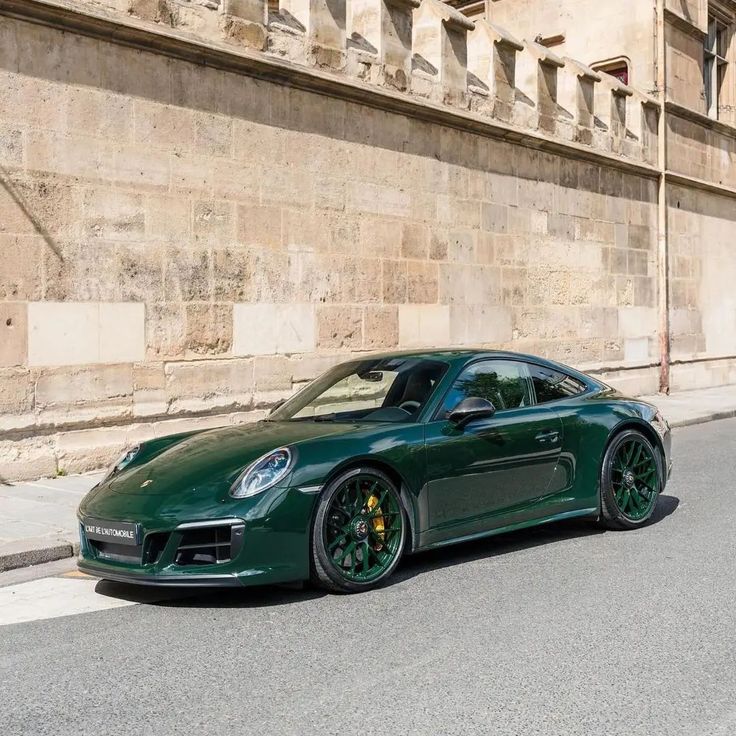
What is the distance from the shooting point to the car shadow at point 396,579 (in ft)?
18.5

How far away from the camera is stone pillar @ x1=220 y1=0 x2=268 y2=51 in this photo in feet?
37.0

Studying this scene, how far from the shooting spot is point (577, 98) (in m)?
17.1

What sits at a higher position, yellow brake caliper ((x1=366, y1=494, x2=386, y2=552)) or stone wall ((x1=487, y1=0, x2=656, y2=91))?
stone wall ((x1=487, y1=0, x2=656, y2=91))

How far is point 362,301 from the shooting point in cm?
1314

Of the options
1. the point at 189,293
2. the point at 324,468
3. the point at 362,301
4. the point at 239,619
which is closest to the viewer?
the point at 239,619

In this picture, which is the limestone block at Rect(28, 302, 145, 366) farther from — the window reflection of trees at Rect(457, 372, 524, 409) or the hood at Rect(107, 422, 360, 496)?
the window reflection of trees at Rect(457, 372, 524, 409)

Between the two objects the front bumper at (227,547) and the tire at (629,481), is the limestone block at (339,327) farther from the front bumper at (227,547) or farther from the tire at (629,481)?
the front bumper at (227,547)

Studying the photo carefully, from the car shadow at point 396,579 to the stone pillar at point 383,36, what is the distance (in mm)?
7400

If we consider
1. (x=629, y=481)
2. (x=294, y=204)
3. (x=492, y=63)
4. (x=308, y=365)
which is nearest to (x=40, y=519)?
(x=629, y=481)

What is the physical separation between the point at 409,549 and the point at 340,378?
1.53m

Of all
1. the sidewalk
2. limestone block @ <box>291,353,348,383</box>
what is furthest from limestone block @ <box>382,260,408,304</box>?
the sidewalk

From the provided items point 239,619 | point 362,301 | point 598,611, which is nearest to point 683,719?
point 598,611

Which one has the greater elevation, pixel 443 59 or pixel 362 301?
pixel 443 59

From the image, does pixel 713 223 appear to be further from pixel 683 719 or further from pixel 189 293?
pixel 683 719
